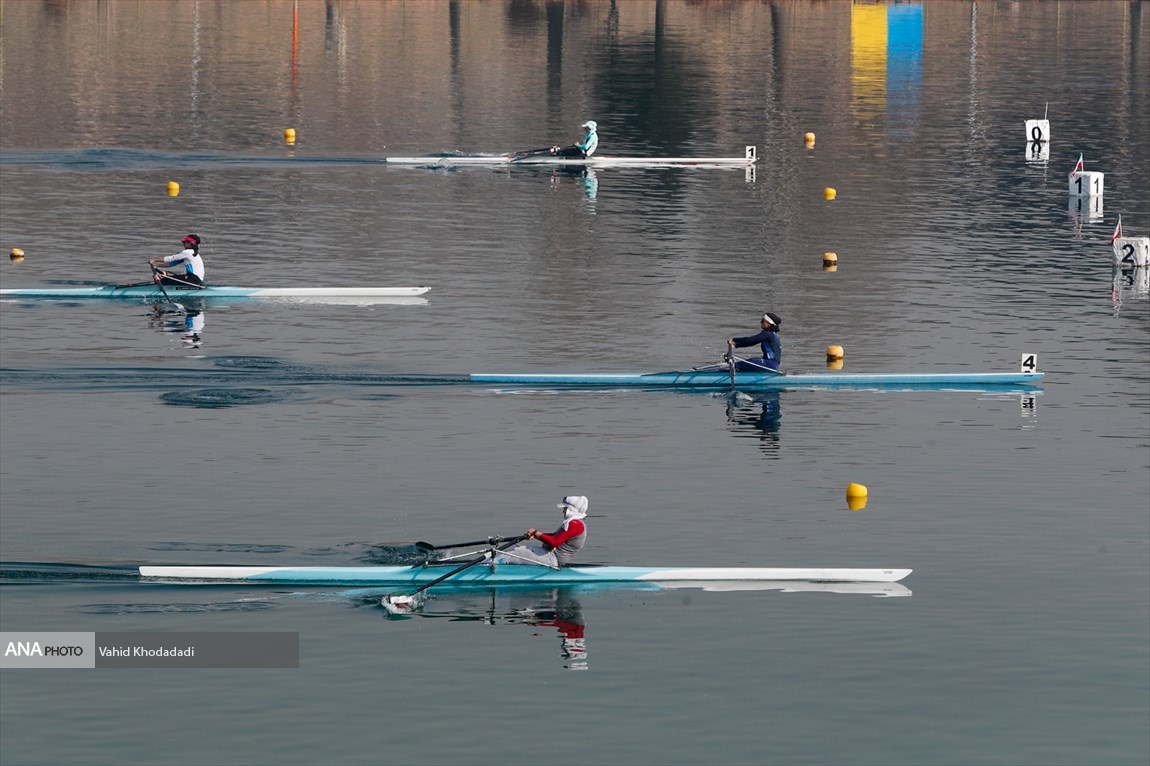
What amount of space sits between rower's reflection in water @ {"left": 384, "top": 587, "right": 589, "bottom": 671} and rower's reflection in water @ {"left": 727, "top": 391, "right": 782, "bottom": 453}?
29.4 feet

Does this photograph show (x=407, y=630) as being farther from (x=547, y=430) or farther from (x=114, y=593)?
(x=547, y=430)

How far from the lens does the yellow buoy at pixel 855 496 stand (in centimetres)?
3170

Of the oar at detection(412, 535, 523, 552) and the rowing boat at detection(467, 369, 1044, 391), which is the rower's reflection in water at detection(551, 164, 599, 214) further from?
the oar at detection(412, 535, 523, 552)

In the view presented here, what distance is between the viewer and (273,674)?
24.4 metres

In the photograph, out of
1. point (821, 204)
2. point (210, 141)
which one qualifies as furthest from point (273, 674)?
point (210, 141)

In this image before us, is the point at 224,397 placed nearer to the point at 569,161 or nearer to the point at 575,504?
the point at 575,504

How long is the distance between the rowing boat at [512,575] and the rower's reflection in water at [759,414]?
7.77 meters

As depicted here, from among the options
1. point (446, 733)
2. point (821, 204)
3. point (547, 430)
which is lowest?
point (446, 733)

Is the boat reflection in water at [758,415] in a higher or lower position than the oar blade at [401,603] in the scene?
higher

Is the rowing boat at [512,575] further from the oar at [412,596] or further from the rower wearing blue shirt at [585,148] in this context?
the rower wearing blue shirt at [585,148]

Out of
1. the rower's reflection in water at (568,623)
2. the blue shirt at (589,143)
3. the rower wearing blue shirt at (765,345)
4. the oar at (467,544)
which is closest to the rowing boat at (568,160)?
the blue shirt at (589,143)

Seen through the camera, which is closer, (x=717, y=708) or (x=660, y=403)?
(x=717, y=708)

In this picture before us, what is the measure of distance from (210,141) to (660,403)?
1678 inches

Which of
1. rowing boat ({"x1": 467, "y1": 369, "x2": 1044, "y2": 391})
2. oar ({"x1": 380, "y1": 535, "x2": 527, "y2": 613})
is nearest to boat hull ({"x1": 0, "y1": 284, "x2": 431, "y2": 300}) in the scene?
rowing boat ({"x1": 467, "y1": 369, "x2": 1044, "y2": 391})
